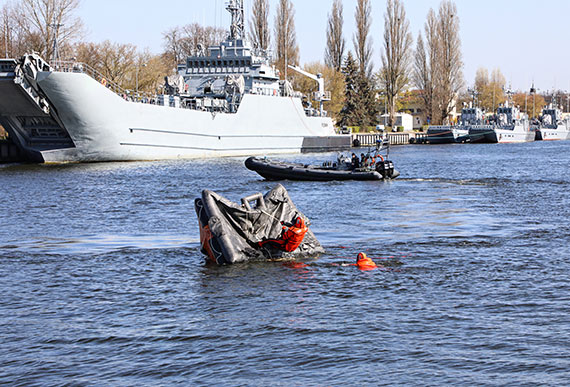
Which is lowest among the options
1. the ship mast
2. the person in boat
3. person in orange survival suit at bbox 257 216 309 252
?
person in orange survival suit at bbox 257 216 309 252

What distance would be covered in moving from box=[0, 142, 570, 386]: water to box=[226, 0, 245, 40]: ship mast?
45.7m

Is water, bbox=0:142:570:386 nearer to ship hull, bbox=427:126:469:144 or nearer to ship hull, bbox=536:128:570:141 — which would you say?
ship hull, bbox=427:126:469:144

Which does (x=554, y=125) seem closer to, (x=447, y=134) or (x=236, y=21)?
(x=447, y=134)

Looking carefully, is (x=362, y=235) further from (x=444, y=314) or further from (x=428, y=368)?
(x=428, y=368)

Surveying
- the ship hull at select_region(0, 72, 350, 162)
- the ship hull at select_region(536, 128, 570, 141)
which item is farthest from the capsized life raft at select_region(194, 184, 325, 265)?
the ship hull at select_region(536, 128, 570, 141)

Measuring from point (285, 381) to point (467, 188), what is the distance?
27.2 m

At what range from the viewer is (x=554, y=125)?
414 ft

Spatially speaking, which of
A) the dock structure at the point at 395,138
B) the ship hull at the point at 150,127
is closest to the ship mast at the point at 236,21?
the ship hull at the point at 150,127

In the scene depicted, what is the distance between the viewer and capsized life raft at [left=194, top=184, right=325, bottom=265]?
49.4ft

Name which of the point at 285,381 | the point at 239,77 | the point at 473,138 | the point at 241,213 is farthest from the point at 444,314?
the point at 473,138

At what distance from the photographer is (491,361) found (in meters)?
9.23

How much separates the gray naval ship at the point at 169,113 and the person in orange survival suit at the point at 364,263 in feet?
114

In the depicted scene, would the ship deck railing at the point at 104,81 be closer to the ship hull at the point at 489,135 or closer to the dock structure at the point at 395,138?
the dock structure at the point at 395,138

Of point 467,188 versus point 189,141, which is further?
point 189,141
